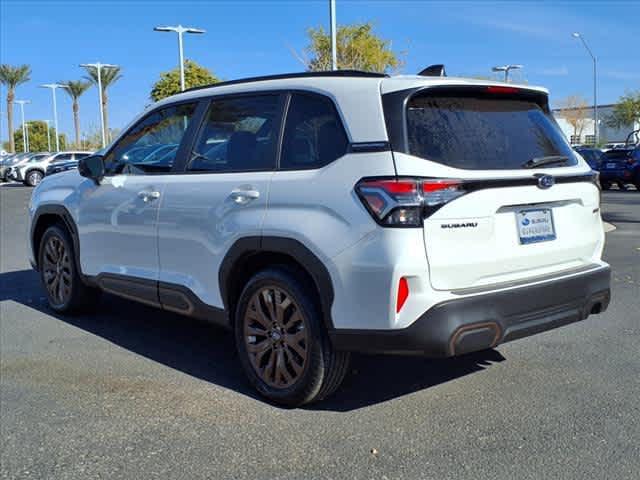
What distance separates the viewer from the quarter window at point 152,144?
504 cm

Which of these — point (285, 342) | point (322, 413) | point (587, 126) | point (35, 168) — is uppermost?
point (587, 126)

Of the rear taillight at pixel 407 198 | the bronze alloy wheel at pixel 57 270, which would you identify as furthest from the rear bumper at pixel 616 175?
the rear taillight at pixel 407 198

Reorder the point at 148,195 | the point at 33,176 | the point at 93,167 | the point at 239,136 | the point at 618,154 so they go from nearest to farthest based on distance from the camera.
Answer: the point at 239,136 → the point at 148,195 → the point at 93,167 → the point at 618,154 → the point at 33,176

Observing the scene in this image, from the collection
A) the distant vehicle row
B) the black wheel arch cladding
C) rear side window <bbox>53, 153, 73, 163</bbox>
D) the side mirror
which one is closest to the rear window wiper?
the black wheel arch cladding

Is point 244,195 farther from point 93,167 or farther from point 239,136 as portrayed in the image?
point 93,167

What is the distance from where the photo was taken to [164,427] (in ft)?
12.7

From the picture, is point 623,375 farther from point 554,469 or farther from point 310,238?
point 310,238

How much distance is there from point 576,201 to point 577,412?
1206 millimetres

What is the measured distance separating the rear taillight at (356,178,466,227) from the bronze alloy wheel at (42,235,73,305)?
3.60 meters

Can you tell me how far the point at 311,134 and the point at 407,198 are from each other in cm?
84

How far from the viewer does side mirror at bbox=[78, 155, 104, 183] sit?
18.2 feet

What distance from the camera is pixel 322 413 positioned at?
13.3ft

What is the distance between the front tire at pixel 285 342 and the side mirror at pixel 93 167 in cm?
193

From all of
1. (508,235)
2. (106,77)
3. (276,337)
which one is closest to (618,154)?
(508,235)
